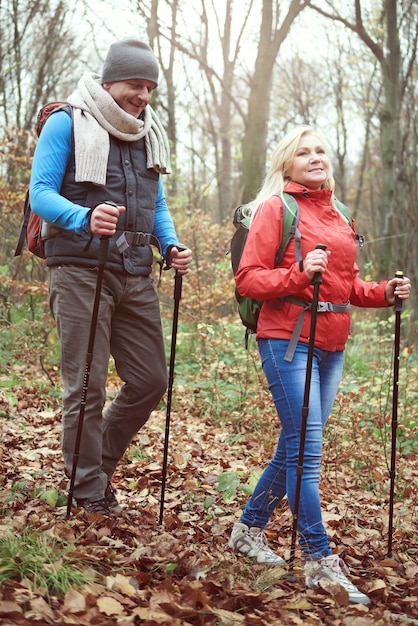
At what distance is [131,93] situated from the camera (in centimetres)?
389

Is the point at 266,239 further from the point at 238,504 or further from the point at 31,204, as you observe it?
the point at 238,504

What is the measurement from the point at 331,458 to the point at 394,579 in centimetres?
238

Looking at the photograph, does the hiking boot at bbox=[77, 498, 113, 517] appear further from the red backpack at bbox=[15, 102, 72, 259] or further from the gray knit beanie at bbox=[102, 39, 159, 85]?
the gray knit beanie at bbox=[102, 39, 159, 85]

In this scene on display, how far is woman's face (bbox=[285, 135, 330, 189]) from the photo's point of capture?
3.73 meters

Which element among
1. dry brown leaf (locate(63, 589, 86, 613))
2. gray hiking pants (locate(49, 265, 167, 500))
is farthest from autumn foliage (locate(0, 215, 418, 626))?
gray hiking pants (locate(49, 265, 167, 500))

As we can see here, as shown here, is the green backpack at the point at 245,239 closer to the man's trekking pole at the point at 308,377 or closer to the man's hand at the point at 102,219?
the man's trekking pole at the point at 308,377

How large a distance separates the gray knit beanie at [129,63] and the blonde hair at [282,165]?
0.87m

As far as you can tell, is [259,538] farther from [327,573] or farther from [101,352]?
[101,352]

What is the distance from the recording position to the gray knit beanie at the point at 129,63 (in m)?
3.83

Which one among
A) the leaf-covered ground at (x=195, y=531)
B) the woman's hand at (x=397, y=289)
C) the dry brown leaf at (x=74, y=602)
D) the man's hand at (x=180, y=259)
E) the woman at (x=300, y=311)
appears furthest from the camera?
the man's hand at (x=180, y=259)

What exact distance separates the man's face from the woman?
0.86 metres

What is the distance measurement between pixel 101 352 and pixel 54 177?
3.33ft

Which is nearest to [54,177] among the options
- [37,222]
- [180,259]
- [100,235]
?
[37,222]

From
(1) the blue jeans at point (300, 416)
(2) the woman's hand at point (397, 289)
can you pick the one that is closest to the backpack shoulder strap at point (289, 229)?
(1) the blue jeans at point (300, 416)
